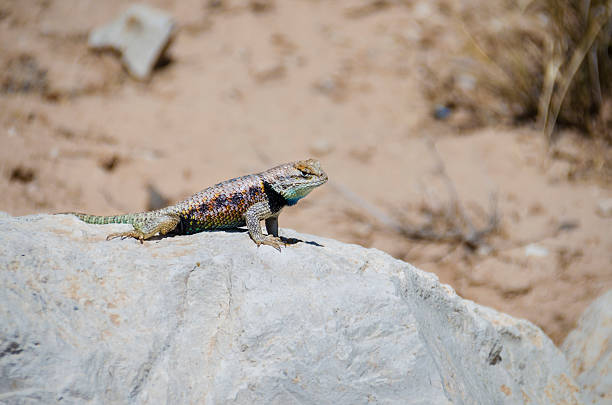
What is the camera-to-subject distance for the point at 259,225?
3426mm

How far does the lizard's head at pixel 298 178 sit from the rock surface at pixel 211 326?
480 millimetres

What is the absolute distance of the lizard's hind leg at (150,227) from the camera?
337 cm

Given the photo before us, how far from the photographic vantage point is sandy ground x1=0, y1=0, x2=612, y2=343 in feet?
20.6

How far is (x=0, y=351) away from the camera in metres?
2.47

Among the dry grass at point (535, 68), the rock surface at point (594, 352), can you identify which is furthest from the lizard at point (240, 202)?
the dry grass at point (535, 68)

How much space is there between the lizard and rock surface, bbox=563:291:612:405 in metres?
2.45

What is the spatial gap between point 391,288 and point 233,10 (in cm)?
833

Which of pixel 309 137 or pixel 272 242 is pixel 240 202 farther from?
pixel 309 137

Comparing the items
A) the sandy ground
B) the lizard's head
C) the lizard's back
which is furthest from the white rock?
the lizard's head

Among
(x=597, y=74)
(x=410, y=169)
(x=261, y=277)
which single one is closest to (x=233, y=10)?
(x=410, y=169)

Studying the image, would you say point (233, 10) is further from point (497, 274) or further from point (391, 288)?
point (391, 288)

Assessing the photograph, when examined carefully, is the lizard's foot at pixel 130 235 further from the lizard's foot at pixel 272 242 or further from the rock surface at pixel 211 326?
the lizard's foot at pixel 272 242

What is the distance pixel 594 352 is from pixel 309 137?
16.5ft

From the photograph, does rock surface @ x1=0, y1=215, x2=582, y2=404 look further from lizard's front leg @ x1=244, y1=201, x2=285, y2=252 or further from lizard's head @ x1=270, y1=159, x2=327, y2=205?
lizard's head @ x1=270, y1=159, x2=327, y2=205
